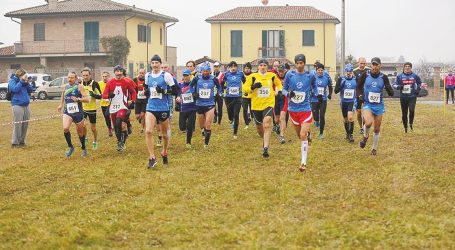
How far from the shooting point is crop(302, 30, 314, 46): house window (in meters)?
60.2

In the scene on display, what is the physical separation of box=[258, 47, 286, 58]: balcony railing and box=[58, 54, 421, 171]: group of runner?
42.9 metres

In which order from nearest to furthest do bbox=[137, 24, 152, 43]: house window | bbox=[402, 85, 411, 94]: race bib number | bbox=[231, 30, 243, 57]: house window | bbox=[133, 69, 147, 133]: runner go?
bbox=[133, 69, 147, 133]: runner, bbox=[402, 85, 411, 94]: race bib number, bbox=[137, 24, 152, 43]: house window, bbox=[231, 30, 243, 57]: house window

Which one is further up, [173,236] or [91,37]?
[91,37]

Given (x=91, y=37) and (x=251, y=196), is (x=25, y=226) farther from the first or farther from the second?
(x=91, y=37)

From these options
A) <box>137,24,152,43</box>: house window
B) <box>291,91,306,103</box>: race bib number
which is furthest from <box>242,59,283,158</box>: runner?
<box>137,24,152,43</box>: house window

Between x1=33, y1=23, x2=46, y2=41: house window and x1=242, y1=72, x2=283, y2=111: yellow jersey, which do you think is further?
x1=33, y1=23, x2=46, y2=41: house window

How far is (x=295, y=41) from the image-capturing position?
60.3m

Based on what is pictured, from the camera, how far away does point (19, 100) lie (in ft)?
53.1

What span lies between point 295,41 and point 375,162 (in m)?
49.0

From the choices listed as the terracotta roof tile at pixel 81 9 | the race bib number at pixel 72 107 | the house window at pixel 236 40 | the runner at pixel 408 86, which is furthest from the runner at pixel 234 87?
the house window at pixel 236 40

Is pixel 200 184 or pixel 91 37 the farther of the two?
pixel 91 37

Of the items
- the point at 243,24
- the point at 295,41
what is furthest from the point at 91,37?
the point at 295,41

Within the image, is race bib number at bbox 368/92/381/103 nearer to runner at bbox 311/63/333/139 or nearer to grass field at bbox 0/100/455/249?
grass field at bbox 0/100/455/249

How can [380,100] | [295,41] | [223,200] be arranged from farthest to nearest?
[295,41]
[380,100]
[223,200]
